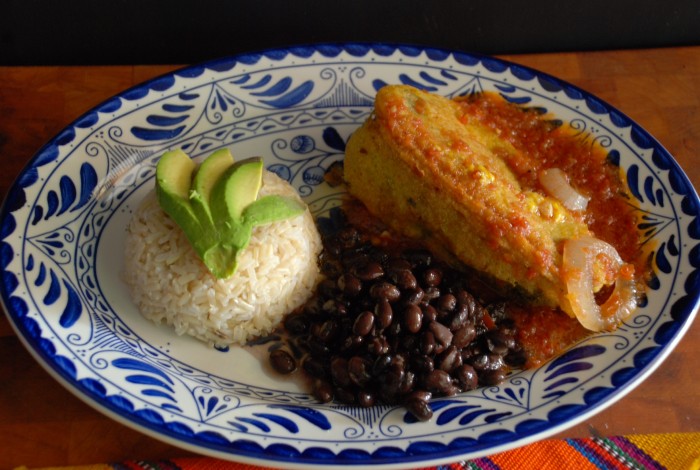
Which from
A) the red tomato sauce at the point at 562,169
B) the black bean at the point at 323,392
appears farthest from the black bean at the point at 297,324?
the red tomato sauce at the point at 562,169

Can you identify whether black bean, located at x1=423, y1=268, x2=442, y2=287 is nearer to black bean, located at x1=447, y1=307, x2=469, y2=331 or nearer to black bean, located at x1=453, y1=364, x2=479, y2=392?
black bean, located at x1=447, y1=307, x2=469, y2=331

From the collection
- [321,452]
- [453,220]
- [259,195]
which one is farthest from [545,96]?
[321,452]

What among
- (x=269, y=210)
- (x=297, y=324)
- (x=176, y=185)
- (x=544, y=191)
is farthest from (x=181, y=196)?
(x=544, y=191)

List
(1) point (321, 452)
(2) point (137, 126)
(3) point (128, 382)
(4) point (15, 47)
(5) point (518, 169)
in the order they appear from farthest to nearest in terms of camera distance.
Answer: (4) point (15, 47) → (2) point (137, 126) → (5) point (518, 169) → (3) point (128, 382) → (1) point (321, 452)

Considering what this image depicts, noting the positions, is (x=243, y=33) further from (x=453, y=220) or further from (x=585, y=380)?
(x=585, y=380)

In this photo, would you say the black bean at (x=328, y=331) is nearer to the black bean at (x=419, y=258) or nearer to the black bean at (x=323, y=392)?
the black bean at (x=323, y=392)

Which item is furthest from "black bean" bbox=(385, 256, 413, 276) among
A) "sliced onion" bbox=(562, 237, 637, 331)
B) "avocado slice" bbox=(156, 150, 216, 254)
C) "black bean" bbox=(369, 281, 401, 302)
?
"avocado slice" bbox=(156, 150, 216, 254)
